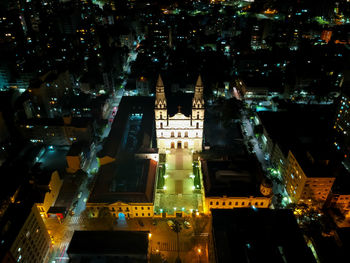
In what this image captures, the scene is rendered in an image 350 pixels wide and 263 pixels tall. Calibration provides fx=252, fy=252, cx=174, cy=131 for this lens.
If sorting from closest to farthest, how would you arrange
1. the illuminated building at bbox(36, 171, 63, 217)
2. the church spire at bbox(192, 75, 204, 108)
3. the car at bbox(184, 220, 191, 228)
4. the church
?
1. the car at bbox(184, 220, 191, 228)
2. the illuminated building at bbox(36, 171, 63, 217)
3. the church spire at bbox(192, 75, 204, 108)
4. the church

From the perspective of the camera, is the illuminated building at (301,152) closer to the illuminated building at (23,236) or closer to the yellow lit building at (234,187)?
the yellow lit building at (234,187)

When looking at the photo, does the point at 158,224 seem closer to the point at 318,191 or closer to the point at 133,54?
the point at 318,191

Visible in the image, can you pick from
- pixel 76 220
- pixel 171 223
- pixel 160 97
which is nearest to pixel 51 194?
pixel 76 220

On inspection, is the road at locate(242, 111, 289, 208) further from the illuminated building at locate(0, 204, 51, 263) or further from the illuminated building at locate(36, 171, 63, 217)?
the illuminated building at locate(36, 171, 63, 217)

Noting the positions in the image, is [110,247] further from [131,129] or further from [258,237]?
[131,129]

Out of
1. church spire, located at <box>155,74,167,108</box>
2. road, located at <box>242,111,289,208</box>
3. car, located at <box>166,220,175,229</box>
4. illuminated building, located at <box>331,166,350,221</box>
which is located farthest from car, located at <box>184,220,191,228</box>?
illuminated building, located at <box>331,166,350,221</box>

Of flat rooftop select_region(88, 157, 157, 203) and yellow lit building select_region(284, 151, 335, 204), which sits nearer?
yellow lit building select_region(284, 151, 335, 204)

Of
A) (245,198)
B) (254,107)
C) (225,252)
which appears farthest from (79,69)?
(225,252)

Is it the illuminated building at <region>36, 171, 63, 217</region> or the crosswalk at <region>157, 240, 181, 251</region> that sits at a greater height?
the illuminated building at <region>36, 171, 63, 217</region>
